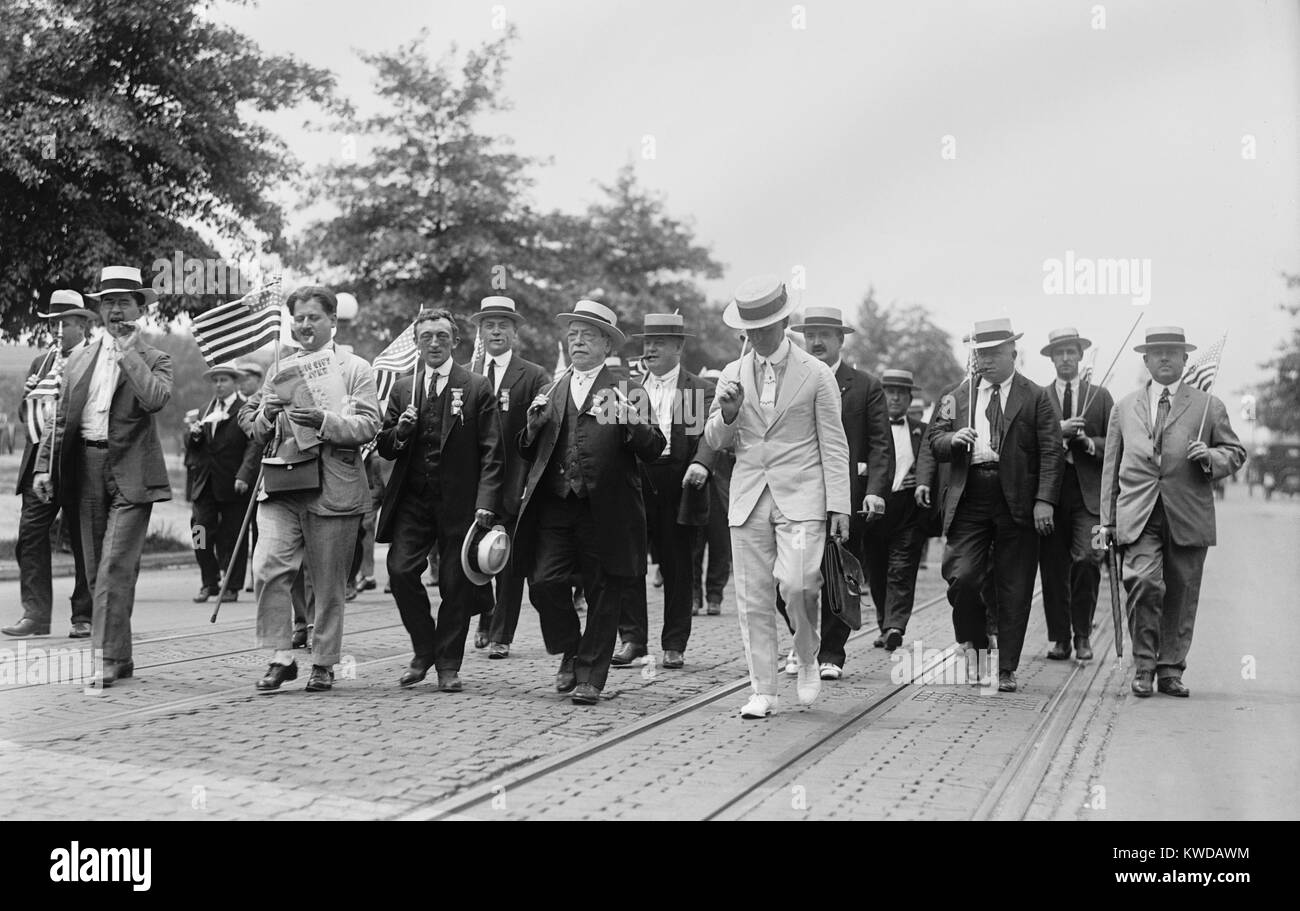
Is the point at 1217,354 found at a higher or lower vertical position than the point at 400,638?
higher

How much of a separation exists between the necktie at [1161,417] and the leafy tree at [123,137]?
43.6 feet

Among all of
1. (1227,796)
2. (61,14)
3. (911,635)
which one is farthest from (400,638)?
(61,14)

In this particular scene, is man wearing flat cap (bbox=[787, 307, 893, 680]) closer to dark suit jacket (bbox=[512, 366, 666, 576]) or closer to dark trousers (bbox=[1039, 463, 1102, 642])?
dark suit jacket (bbox=[512, 366, 666, 576])

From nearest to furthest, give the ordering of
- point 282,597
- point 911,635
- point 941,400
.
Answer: point 282,597, point 941,400, point 911,635

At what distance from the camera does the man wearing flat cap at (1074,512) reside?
10.4 metres

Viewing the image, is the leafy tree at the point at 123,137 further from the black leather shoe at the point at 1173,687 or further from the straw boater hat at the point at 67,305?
the black leather shoe at the point at 1173,687

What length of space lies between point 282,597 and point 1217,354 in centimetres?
594

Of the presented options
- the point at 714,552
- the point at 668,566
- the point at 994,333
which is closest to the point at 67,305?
the point at 668,566

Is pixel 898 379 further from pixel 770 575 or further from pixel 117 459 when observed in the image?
pixel 117 459

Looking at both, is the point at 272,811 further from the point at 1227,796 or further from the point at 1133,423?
the point at 1133,423

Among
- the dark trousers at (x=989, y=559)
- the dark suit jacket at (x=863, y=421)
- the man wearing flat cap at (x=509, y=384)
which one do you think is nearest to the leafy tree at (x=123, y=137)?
the man wearing flat cap at (x=509, y=384)

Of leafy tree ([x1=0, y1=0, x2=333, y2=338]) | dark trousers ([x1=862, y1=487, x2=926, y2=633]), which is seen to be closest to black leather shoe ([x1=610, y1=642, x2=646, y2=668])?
dark trousers ([x1=862, y1=487, x2=926, y2=633])

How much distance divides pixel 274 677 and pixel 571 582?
1704 millimetres

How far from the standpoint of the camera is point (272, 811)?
5.07 m
